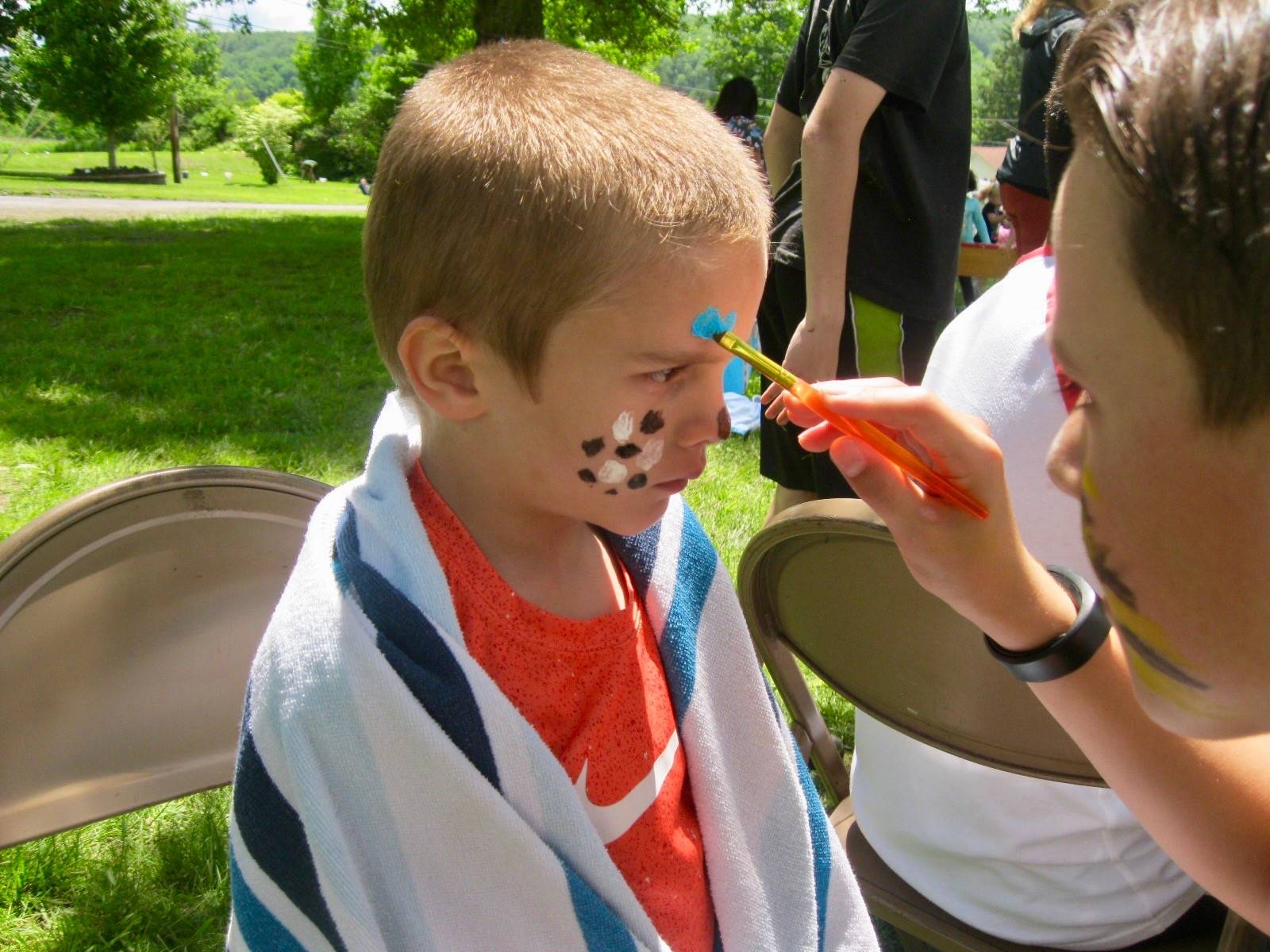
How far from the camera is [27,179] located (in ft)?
96.2

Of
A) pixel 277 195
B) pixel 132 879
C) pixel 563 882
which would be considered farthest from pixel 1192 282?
pixel 277 195

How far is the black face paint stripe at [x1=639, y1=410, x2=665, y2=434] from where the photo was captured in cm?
118

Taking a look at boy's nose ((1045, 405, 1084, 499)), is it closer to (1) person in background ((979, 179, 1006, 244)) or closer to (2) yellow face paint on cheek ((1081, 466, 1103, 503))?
(2) yellow face paint on cheek ((1081, 466, 1103, 503))

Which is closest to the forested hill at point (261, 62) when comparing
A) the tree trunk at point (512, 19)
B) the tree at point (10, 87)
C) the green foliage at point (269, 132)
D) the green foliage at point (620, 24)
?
the green foliage at point (269, 132)

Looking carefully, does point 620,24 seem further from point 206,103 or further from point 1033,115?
point 206,103

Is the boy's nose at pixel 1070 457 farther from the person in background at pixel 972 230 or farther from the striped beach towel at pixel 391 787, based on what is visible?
the person in background at pixel 972 230

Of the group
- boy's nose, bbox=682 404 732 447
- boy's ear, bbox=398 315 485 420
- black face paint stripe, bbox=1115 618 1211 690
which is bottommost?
black face paint stripe, bbox=1115 618 1211 690

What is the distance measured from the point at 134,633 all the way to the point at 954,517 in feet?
3.83

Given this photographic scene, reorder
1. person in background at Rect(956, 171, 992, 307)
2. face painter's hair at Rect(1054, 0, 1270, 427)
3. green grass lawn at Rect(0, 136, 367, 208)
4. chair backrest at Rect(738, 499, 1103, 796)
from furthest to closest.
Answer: green grass lawn at Rect(0, 136, 367, 208) → person in background at Rect(956, 171, 992, 307) → chair backrest at Rect(738, 499, 1103, 796) → face painter's hair at Rect(1054, 0, 1270, 427)

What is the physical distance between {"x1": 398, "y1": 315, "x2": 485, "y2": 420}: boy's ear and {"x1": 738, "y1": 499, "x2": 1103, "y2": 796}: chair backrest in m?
0.41

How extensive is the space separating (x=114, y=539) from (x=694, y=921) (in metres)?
0.93

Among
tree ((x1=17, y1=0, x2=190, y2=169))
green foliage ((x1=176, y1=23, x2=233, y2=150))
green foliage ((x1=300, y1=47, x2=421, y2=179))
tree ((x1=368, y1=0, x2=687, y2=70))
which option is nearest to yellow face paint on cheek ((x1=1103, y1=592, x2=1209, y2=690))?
tree ((x1=368, y1=0, x2=687, y2=70))

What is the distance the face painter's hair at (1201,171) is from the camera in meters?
0.62

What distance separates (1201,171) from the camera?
2.07 ft
